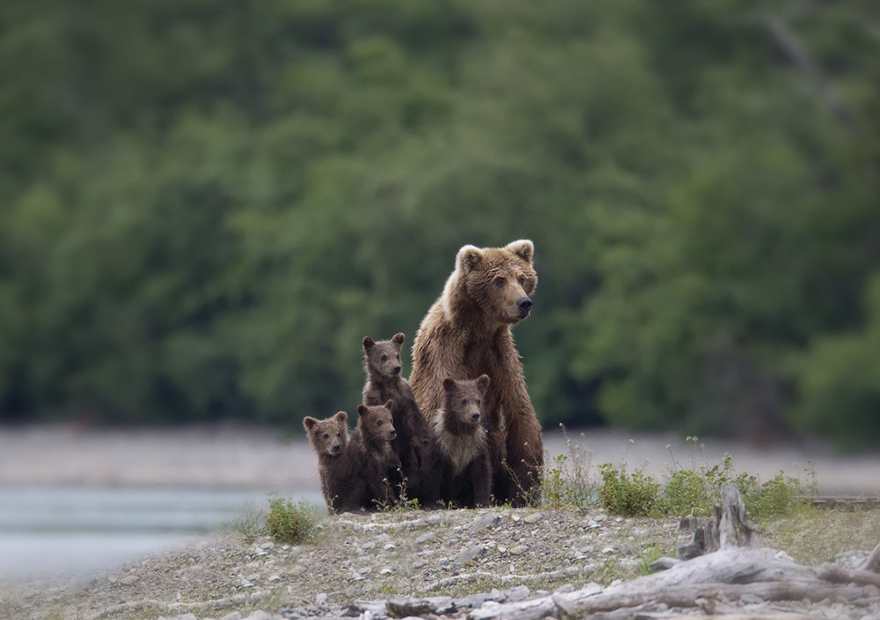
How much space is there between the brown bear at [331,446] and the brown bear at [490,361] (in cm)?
66

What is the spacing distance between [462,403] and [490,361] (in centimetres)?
82

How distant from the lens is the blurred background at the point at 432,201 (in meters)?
35.9

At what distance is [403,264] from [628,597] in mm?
28738

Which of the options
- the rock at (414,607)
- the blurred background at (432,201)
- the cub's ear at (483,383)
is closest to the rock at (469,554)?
the rock at (414,607)

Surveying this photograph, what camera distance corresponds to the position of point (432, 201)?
36188 mm

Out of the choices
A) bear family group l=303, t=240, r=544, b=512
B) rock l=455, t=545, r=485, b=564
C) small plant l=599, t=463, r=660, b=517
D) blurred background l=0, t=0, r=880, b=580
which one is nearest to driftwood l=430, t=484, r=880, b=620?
rock l=455, t=545, r=485, b=564

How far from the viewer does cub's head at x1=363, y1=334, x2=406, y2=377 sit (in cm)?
1130

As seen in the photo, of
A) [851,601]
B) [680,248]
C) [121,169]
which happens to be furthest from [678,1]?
[851,601]

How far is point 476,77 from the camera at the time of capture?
45.6 meters

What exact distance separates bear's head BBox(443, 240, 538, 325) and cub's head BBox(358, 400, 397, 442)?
1076mm

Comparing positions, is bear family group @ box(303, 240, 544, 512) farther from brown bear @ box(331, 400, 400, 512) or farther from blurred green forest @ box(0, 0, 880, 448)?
blurred green forest @ box(0, 0, 880, 448)

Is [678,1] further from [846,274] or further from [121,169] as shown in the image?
[121,169]

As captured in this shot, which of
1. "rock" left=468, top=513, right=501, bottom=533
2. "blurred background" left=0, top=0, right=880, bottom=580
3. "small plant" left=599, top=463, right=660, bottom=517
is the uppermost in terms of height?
"blurred background" left=0, top=0, right=880, bottom=580

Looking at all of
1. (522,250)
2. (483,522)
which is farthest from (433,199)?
(483,522)
